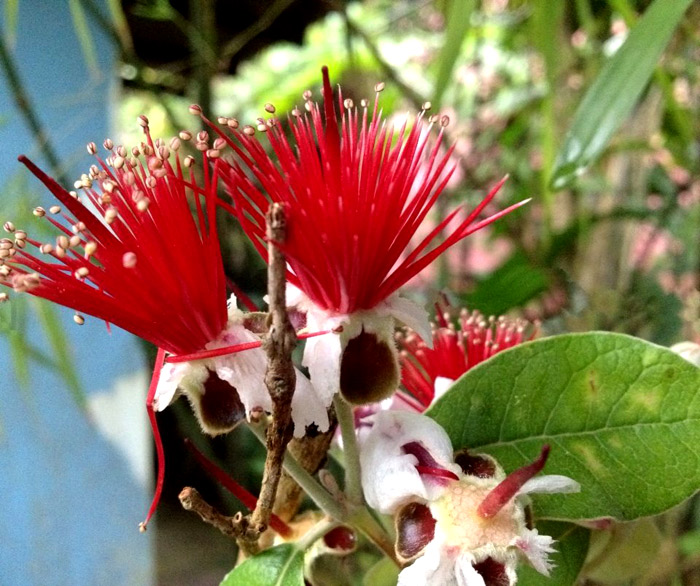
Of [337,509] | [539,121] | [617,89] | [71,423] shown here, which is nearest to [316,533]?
[337,509]

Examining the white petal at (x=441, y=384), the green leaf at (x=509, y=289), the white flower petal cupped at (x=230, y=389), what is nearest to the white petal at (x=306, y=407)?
the white flower petal cupped at (x=230, y=389)

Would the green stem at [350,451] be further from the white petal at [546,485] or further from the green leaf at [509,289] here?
the green leaf at [509,289]

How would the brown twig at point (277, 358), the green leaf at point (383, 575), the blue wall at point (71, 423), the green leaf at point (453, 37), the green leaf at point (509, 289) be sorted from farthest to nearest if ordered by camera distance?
the blue wall at point (71, 423) → the green leaf at point (509, 289) → the green leaf at point (453, 37) → the green leaf at point (383, 575) → the brown twig at point (277, 358)

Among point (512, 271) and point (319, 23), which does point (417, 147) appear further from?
point (319, 23)

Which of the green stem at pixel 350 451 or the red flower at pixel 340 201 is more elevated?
the red flower at pixel 340 201

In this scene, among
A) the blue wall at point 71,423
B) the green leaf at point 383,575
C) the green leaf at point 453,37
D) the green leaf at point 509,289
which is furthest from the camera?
the blue wall at point 71,423

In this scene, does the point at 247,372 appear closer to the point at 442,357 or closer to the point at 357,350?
the point at 357,350

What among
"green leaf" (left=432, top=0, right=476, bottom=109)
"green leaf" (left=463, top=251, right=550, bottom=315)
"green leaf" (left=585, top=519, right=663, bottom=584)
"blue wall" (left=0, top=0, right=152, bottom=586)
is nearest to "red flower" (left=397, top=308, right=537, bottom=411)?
"green leaf" (left=585, top=519, right=663, bottom=584)

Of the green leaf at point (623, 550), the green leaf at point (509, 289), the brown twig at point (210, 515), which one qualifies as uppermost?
the brown twig at point (210, 515)
